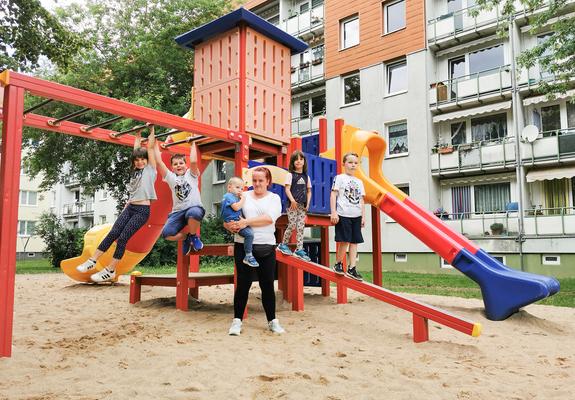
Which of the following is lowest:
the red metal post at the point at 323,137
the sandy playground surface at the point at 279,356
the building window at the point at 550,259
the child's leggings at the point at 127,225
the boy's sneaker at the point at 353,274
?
the sandy playground surface at the point at 279,356

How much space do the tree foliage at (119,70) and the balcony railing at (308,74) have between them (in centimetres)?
477

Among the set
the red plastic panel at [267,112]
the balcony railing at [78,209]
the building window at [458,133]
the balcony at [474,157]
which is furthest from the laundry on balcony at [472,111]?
the balcony railing at [78,209]

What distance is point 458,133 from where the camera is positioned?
20.5 meters

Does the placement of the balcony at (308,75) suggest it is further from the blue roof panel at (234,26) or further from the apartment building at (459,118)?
the blue roof panel at (234,26)

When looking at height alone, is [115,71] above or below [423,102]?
above

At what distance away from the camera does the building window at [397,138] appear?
69.4 ft

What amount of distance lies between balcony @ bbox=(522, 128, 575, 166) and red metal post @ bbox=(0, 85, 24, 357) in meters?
17.3

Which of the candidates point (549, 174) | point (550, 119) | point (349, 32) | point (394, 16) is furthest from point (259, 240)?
point (349, 32)

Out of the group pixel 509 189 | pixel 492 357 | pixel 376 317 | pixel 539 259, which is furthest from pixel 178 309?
pixel 509 189

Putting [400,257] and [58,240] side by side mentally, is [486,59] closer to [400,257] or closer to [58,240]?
[400,257]

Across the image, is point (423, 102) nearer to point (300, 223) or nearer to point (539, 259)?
point (539, 259)

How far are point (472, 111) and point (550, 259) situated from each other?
6276 millimetres

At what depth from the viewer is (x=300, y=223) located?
7.11 m

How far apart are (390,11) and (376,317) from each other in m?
18.6
